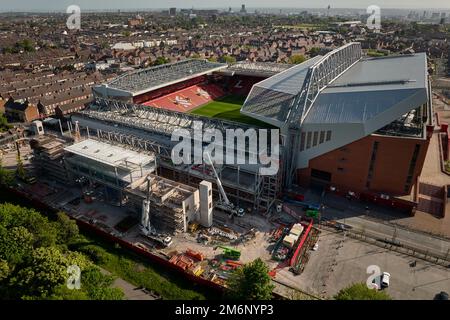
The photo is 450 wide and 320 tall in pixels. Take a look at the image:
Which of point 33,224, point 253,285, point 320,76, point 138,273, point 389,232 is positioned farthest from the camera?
point 320,76

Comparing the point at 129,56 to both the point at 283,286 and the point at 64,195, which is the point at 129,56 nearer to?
the point at 64,195

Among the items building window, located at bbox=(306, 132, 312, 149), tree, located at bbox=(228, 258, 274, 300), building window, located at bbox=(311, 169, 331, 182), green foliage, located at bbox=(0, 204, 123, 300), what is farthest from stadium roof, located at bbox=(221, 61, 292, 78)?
tree, located at bbox=(228, 258, 274, 300)

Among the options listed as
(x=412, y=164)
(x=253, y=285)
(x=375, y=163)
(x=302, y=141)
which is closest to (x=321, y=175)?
(x=302, y=141)

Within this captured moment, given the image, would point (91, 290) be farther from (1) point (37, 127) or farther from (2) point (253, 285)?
(1) point (37, 127)

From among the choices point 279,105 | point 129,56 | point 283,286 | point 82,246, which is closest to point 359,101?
point 279,105

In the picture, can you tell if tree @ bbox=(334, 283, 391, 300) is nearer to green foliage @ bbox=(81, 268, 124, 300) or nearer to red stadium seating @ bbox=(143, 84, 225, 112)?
green foliage @ bbox=(81, 268, 124, 300)

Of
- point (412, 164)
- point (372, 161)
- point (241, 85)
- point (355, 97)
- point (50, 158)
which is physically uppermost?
point (355, 97)

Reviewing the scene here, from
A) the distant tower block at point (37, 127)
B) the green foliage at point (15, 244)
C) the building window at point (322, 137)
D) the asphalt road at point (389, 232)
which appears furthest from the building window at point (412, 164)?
the distant tower block at point (37, 127)

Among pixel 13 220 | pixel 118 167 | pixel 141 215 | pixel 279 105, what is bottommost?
pixel 141 215
